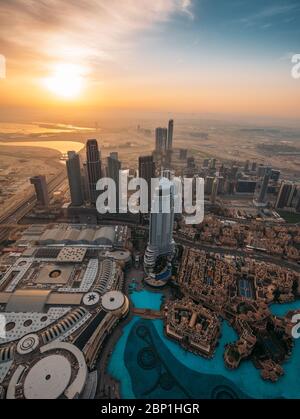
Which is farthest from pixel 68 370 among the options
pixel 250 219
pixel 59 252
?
pixel 250 219

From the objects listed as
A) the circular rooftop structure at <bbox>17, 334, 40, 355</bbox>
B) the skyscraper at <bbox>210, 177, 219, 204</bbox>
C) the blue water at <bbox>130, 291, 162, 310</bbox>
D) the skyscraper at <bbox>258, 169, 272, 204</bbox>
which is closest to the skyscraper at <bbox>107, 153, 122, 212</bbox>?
the skyscraper at <bbox>210, 177, 219, 204</bbox>

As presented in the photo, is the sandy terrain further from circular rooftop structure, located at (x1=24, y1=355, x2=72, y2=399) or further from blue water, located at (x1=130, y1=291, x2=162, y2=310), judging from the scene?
circular rooftop structure, located at (x1=24, y1=355, x2=72, y2=399)

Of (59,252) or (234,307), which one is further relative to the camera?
(59,252)

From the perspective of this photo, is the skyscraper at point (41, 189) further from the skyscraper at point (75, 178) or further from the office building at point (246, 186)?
the office building at point (246, 186)

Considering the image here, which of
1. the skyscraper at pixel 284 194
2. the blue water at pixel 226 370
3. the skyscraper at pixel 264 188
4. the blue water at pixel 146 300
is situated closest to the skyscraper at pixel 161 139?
the skyscraper at pixel 264 188

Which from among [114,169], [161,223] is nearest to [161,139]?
[114,169]

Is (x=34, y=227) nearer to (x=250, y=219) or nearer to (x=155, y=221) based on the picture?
(x=155, y=221)
